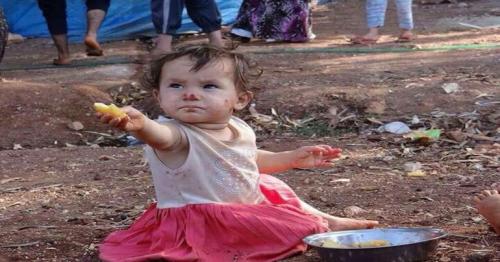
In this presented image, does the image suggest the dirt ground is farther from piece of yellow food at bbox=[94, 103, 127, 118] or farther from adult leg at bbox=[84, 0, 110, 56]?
piece of yellow food at bbox=[94, 103, 127, 118]

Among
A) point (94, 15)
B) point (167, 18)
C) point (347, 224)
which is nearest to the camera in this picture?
point (347, 224)

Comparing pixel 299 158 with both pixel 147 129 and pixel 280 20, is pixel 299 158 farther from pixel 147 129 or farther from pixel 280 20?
pixel 280 20

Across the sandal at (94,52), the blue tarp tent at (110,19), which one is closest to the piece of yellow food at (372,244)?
the sandal at (94,52)

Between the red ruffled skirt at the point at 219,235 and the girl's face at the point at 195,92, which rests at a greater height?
the girl's face at the point at 195,92

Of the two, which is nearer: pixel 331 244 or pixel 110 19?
pixel 331 244

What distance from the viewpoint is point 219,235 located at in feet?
10.3

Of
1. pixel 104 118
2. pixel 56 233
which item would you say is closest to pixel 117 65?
pixel 56 233

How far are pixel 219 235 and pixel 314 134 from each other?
2.65m

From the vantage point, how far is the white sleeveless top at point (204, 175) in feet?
10.4

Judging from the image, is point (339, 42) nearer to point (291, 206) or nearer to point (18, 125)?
point (18, 125)

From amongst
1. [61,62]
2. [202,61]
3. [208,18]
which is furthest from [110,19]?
[202,61]

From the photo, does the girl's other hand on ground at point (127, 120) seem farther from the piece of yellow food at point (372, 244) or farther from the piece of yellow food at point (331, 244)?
the piece of yellow food at point (372, 244)

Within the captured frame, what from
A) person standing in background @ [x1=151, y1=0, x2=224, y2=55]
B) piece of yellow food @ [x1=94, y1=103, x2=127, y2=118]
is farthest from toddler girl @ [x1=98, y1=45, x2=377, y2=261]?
person standing in background @ [x1=151, y1=0, x2=224, y2=55]

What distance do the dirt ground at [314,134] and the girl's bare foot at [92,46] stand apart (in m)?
0.10
